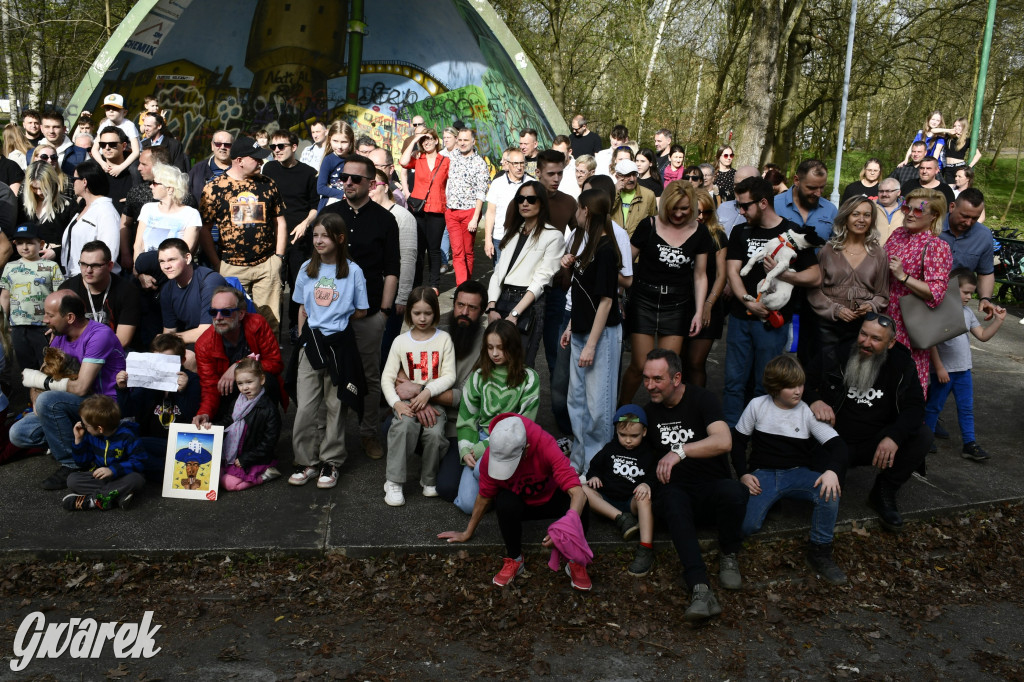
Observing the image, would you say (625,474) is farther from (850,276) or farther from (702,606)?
(850,276)

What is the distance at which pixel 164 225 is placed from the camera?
21.6ft

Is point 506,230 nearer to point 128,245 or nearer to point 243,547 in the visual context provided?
point 243,547

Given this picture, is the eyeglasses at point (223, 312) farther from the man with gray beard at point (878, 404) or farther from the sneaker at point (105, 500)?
the man with gray beard at point (878, 404)

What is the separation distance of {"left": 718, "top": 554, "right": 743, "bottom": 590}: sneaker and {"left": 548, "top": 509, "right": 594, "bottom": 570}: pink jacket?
0.77 metres

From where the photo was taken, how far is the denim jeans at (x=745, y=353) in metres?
6.04

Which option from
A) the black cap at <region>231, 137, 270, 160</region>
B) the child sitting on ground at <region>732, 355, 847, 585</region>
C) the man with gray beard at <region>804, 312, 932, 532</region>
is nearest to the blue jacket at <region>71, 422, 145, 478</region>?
the black cap at <region>231, 137, 270, 160</region>

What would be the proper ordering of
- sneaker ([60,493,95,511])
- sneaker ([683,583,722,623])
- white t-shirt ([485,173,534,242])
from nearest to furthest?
sneaker ([683,583,722,623]) < sneaker ([60,493,95,511]) < white t-shirt ([485,173,534,242])

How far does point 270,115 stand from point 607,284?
1381 cm

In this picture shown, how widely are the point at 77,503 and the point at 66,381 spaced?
36.2 inches

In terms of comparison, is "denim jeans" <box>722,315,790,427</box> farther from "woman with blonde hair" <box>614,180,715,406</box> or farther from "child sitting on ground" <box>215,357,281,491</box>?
"child sitting on ground" <box>215,357,281,491</box>

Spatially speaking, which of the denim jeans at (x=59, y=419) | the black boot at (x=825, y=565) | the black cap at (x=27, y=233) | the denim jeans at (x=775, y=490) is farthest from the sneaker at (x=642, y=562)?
the black cap at (x=27, y=233)

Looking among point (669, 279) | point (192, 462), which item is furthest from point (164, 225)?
point (669, 279)

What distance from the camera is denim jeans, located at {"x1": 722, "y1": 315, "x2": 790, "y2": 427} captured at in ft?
19.8

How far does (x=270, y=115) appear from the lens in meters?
17.3
